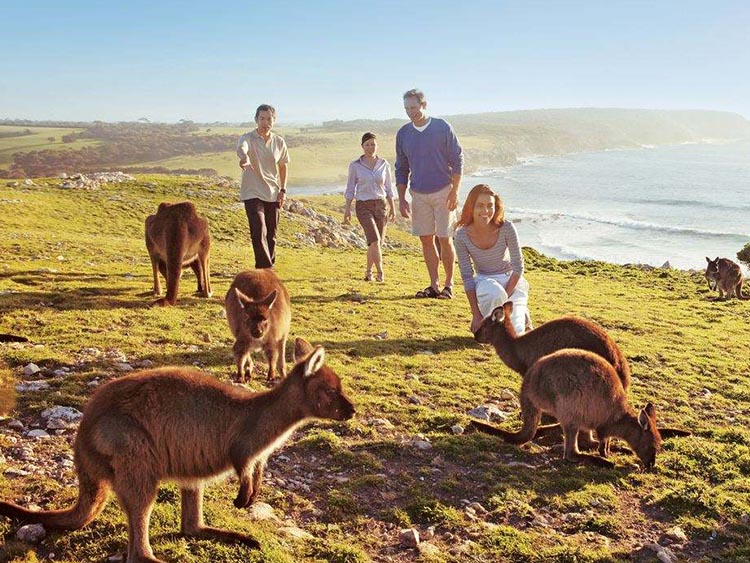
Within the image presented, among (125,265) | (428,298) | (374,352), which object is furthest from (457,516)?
(125,265)

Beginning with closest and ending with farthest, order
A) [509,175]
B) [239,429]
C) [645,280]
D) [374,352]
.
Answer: [239,429] → [374,352] → [645,280] → [509,175]

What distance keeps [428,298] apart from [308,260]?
6.94 meters

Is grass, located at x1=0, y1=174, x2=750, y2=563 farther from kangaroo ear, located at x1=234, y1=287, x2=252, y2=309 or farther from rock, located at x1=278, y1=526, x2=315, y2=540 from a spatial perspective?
kangaroo ear, located at x1=234, y1=287, x2=252, y2=309

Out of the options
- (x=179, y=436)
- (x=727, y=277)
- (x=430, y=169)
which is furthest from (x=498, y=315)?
(x=727, y=277)

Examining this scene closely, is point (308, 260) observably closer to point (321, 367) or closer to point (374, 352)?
point (374, 352)

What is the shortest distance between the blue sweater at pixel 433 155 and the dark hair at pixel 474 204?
8.25 ft

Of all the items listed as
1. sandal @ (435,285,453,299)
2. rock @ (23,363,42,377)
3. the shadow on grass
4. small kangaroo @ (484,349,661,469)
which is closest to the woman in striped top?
the shadow on grass

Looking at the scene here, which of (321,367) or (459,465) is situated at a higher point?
(321,367)

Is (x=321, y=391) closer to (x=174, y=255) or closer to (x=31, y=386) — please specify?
(x=31, y=386)

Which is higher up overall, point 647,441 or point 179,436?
point 179,436

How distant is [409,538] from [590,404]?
7.36 ft

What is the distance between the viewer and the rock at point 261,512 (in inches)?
172

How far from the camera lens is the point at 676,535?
4.69 metres

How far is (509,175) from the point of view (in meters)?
126
